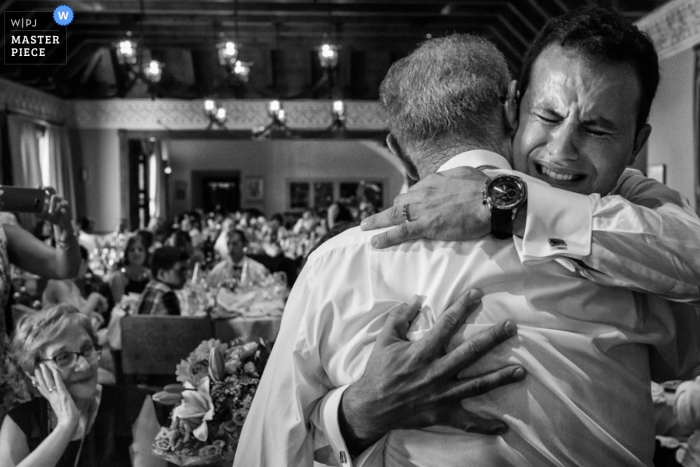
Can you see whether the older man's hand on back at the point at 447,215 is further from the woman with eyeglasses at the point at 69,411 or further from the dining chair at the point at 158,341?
the dining chair at the point at 158,341

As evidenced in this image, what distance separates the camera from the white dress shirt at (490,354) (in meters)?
1.07

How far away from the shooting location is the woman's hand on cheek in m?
1.87

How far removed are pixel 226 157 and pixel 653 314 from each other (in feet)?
64.7

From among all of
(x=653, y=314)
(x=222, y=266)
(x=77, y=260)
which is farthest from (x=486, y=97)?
(x=222, y=266)

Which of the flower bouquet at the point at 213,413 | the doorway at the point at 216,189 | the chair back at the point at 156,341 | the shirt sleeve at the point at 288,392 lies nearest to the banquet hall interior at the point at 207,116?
the chair back at the point at 156,341

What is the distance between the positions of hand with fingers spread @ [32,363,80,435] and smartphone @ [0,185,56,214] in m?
0.89

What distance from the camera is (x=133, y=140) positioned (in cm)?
1591

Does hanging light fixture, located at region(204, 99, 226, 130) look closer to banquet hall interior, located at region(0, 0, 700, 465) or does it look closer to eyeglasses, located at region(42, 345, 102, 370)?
banquet hall interior, located at region(0, 0, 700, 465)

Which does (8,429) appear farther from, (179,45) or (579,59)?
(179,45)

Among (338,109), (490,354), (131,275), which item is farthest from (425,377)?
(338,109)

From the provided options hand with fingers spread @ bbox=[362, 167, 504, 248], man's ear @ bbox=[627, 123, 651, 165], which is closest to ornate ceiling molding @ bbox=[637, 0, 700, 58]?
man's ear @ bbox=[627, 123, 651, 165]

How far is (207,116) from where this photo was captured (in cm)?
1002

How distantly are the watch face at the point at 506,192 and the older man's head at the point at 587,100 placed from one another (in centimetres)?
18

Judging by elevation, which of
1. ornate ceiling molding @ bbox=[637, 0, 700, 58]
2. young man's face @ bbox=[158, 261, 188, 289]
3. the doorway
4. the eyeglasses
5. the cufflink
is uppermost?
ornate ceiling molding @ bbox=[637, 0, 700, 58]
